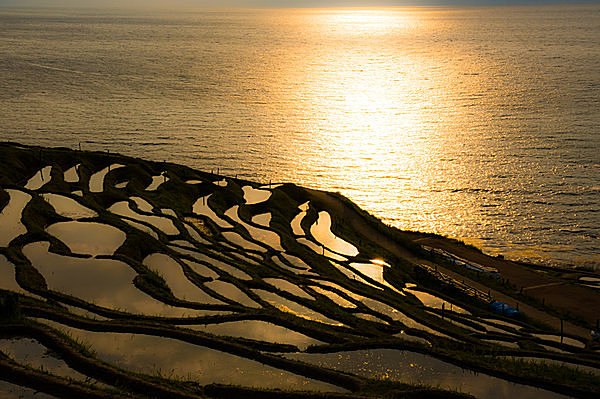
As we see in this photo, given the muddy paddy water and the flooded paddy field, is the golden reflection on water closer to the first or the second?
the flooded paddy field

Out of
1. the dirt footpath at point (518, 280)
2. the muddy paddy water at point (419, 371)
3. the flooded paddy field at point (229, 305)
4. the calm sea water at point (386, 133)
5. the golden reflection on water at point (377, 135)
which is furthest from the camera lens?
the golden reflection on water at point (377, 135)

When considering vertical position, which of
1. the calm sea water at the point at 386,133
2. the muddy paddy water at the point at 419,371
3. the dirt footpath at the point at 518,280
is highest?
the calm sea water at the point at 386,133

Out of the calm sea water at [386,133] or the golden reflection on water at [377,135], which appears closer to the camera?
the calm sea water at [386,133]

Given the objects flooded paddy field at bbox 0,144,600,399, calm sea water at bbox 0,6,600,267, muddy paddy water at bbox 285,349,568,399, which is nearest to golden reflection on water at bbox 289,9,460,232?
calm sea water at bbox 0,6,600,267


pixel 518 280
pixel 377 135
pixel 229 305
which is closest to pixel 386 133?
pixel 377 135

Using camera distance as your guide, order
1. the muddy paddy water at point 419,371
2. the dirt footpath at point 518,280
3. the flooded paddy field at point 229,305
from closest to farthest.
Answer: the flooded paddy field at point 229,305, the muddy paddy water at point 419,371, the dirt footpath at point 518,280

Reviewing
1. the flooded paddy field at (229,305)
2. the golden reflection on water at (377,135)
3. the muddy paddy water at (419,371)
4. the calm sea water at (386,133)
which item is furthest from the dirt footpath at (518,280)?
the muddy paddy water at (419,371)

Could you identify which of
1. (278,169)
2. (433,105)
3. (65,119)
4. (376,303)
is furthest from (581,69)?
(376,303)

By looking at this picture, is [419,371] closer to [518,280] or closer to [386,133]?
[518,280]

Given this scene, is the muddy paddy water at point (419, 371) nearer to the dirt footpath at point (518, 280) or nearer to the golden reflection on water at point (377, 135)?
the dirt footpath at point (518, 280)
